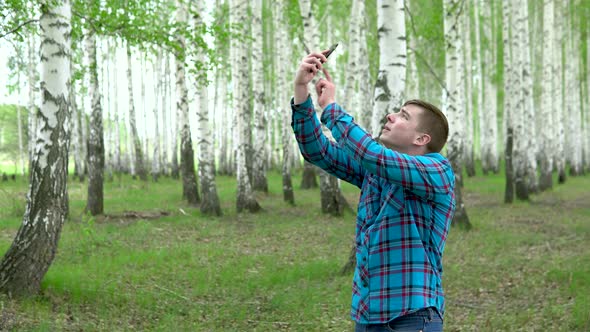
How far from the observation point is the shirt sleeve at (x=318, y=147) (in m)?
2.28

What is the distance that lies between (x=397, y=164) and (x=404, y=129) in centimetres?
27

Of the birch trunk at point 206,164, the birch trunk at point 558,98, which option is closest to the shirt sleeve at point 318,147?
the birch trunk at point 206,164

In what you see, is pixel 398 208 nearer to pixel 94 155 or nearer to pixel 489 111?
pixel 94 155

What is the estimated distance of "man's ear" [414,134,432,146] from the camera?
2186mm

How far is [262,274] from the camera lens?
8.05m

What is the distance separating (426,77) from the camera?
37438 millimetres

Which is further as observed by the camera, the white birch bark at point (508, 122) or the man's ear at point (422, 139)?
the white birch bark at point (508, 122)

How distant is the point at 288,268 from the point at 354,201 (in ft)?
28.0

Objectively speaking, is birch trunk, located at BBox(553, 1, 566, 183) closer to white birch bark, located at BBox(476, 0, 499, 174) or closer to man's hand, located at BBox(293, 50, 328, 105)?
white birch bark, located at BBox(476, 0, 499, 174)

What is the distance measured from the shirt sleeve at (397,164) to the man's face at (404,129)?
110 mm

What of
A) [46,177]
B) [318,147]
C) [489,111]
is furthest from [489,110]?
[318,147]

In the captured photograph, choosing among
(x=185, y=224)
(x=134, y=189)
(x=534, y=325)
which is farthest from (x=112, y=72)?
(x=534, y=325)

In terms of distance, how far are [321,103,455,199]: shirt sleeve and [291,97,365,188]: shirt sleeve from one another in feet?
0.58

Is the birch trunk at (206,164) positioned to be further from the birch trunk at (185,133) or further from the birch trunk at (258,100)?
the birch trunk at (258,100)
